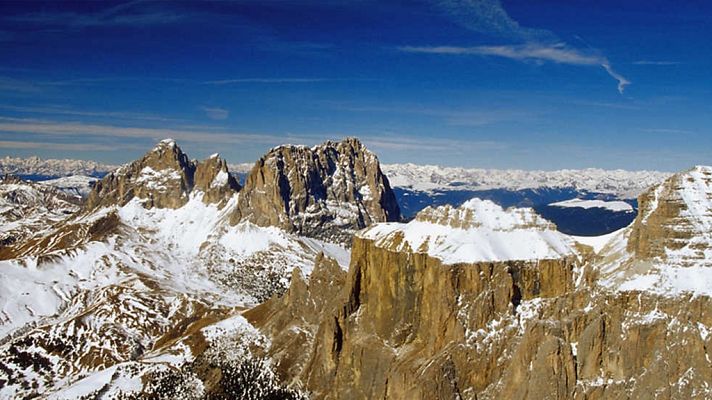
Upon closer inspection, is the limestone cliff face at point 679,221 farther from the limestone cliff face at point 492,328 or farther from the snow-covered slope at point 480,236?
the snow-covered slope at point 480,236

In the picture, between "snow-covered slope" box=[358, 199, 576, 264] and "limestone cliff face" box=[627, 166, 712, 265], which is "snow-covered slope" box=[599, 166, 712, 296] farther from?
"snow-covered slope" box=[358, 199, 576, 264]

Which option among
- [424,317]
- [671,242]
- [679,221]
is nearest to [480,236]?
[424,317]

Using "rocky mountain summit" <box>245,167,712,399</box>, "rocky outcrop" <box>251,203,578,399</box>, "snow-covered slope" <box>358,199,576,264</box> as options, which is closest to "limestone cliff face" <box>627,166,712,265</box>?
"rocky mountain summit" <box>245,167,712,399</box>

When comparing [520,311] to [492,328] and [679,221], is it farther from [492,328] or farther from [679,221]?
[679,221]

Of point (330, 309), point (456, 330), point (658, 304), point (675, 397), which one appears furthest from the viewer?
point (330, 309)

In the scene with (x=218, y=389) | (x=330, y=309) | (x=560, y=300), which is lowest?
(x=218, y=389)

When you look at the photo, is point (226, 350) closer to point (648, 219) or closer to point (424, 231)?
point (424, 231)

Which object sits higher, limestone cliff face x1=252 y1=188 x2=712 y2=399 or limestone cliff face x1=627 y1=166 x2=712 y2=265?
limestone cliff face x1=627 y1=166 x2=712 y2=265

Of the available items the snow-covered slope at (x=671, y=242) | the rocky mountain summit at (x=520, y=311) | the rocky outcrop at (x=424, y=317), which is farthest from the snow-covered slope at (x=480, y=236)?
the snow-covered slope at (x=671, y=242)

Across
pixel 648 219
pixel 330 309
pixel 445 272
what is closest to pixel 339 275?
pixel 330 309
